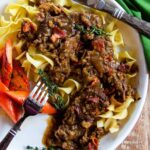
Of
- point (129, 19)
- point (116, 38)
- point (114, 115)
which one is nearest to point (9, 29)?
point (116, 38)

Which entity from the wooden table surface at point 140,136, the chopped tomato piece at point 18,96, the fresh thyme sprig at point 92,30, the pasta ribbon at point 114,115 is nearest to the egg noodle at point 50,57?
the pasta ribbon at point 114,115

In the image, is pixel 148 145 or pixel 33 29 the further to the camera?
pixel 148 145

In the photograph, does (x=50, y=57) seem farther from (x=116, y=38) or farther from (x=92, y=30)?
(x=116, y=38)

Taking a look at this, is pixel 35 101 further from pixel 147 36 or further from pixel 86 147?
pixel 147 36

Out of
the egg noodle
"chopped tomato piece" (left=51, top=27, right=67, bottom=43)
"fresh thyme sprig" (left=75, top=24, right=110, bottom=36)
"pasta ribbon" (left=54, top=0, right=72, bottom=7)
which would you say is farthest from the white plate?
"chopped tomato piece" (left=51, top=27, right=67, bottom=43)

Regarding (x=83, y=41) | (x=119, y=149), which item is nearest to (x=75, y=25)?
(x=83, y=41)
